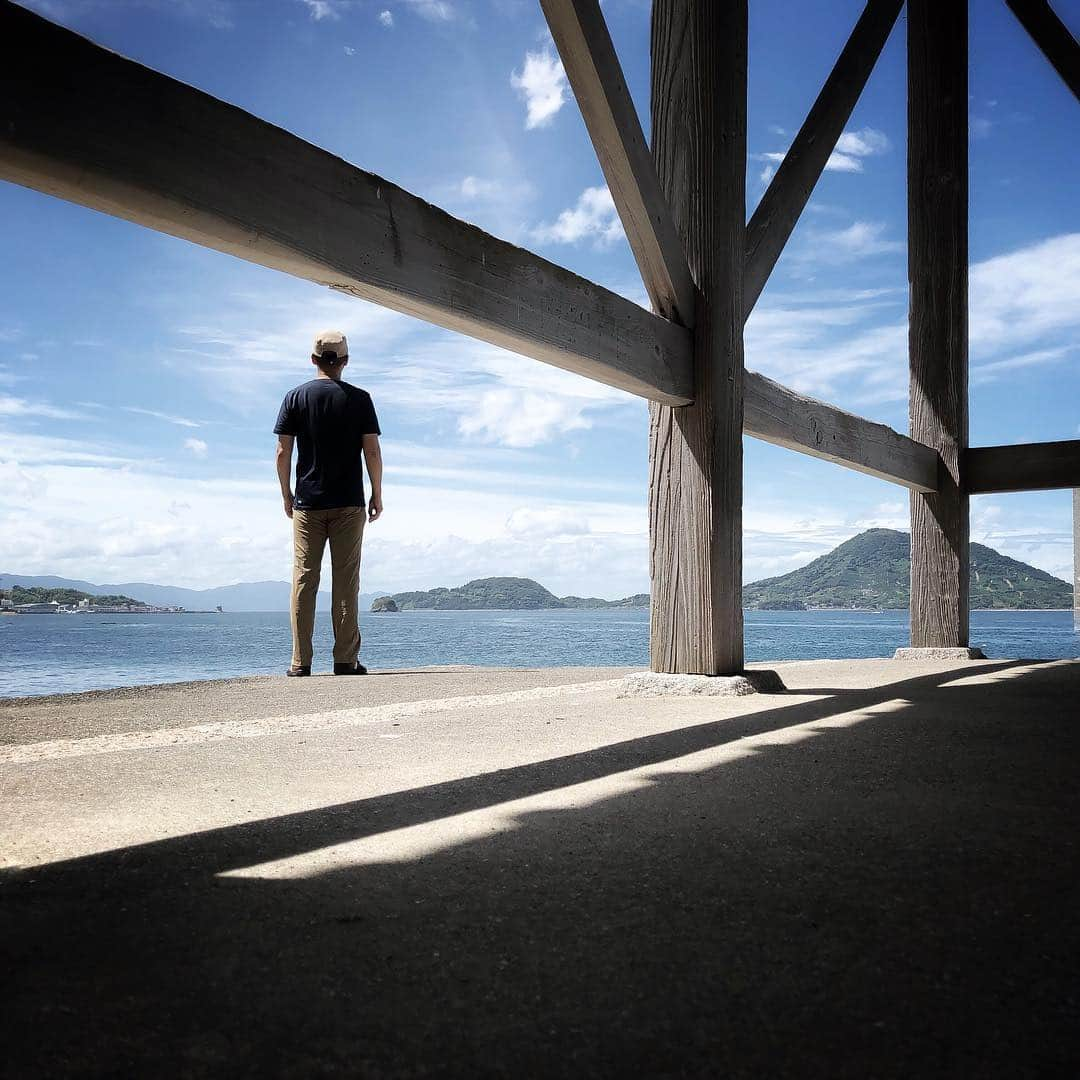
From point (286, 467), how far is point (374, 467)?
51 cm

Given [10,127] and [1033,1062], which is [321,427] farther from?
[1033,1062]

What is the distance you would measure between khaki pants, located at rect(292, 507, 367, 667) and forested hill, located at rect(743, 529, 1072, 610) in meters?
116

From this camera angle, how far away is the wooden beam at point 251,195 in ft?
6.32

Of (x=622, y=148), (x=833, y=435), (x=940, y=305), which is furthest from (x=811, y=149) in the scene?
(x=940, y=305)

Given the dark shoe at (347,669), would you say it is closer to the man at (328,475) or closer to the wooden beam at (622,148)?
the man at (328,475)

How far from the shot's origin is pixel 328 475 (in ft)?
16.2

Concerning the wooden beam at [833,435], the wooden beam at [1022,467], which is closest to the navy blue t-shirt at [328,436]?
the wooden beam at [833,435]

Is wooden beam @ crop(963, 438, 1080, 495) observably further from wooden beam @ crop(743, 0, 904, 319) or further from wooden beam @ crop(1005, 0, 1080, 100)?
wooden beam @ crop(743, 0, 904, 319)

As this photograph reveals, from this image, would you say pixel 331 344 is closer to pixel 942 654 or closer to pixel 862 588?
pixel 942 654

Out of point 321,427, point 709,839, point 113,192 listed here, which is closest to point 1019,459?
point 321,427

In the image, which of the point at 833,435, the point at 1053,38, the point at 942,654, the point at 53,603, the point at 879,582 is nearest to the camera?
the point at 833,435

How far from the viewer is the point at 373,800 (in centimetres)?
221

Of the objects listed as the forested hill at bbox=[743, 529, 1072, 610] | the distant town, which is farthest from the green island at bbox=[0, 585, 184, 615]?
the forested hill at bbox=[743, 529, 1072, 610]

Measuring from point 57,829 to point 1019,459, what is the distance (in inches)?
285
